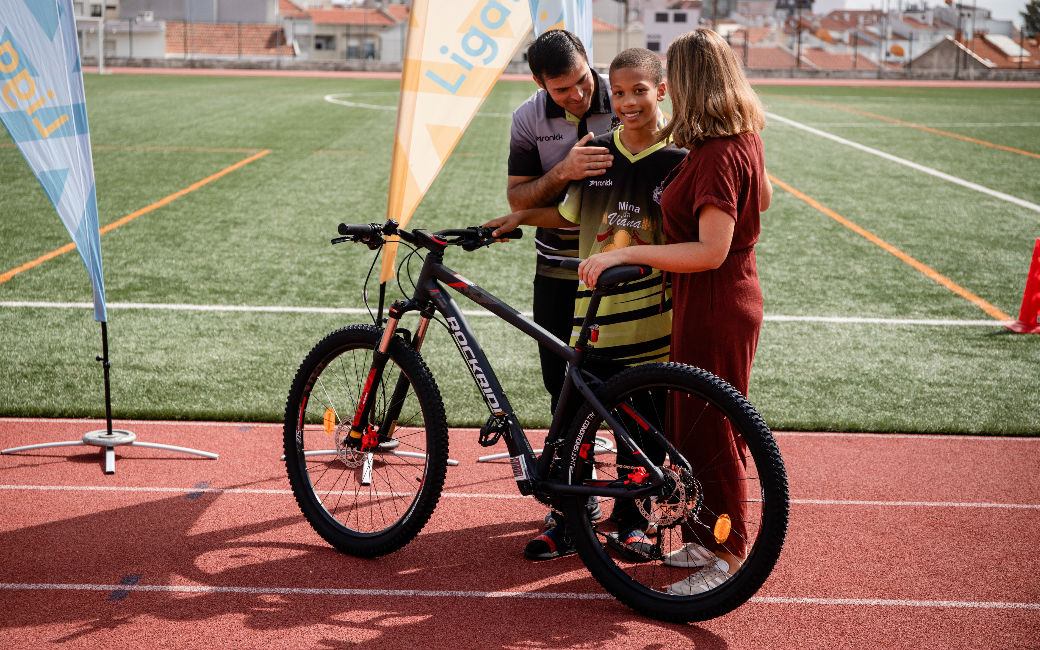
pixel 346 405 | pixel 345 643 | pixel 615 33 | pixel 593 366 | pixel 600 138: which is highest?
pixel 615 33

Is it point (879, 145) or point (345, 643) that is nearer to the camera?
point (345, 643)

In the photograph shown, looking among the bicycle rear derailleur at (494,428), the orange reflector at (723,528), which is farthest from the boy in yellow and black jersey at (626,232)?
the orange reflector at (723,528)

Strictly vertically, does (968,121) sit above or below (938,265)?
above

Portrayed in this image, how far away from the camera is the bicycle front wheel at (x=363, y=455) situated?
3834 millimetres

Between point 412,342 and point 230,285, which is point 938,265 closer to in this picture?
point 230,285

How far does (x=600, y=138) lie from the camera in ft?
12.4

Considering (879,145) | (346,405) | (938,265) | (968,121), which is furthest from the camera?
(968,121)

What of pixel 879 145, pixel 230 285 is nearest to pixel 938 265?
pixel 230 285

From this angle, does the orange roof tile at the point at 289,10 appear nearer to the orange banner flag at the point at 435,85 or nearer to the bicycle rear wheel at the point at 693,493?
the orange banner flag at the point at 435,85

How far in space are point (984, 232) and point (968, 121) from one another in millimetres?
13628

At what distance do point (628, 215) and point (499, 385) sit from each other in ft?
2.57

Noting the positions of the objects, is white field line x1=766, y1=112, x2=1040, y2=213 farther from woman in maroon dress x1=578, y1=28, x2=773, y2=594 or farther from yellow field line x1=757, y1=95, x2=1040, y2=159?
woman in maroon dress x1=578, y1=28, x2=773, y2=594

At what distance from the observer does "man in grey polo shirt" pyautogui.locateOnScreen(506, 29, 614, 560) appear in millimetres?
3783

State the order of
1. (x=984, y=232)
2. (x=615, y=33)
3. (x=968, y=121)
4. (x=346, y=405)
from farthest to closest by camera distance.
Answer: (x=615, y=33) → (x=968, y=121) → (x=984, y=232) → (x=346, y=405)
